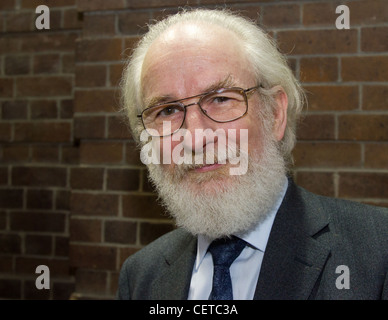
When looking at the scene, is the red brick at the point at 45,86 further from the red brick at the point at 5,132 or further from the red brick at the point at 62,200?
the red brick at the point at 62,200

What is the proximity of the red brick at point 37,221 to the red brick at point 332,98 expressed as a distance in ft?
4.98

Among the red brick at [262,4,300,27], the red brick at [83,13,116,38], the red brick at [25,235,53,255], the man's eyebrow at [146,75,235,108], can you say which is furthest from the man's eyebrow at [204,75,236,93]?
the red brick at [25,235,53,255]

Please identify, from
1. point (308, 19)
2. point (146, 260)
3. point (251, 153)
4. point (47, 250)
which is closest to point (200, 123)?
point (251, 153)

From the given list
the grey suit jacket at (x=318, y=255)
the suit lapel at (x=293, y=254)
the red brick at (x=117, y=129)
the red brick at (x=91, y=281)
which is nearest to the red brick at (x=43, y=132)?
the red brick at (x=117, y=129)

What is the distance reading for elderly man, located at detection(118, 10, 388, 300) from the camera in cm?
112

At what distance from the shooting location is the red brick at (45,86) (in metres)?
2.24

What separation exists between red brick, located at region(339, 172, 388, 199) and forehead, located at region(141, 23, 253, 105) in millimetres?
755

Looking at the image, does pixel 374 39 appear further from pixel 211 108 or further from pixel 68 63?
pixel 68 63

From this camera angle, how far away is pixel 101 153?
1.94 m

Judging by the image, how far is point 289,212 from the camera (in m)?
1.23

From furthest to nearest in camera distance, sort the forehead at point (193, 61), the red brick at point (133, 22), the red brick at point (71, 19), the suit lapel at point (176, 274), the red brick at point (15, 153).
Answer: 1. the red brick at point (15, 153)
2. the red brick at point (71, 19)
3. the red brick at point (133, 22)
4. the suit lapel at point (176, 274)
5. the forehead at point (193, 61)

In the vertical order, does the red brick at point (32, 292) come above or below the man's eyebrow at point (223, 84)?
below

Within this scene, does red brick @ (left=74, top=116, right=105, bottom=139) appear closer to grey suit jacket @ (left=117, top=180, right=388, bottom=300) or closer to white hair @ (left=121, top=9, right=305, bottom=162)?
white hair @ (left=121, top=9, right=305, bottom=162)
